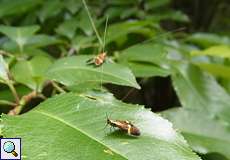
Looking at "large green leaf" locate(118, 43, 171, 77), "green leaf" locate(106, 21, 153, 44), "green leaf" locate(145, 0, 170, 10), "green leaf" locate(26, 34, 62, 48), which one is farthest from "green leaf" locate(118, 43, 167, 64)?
"green leaf" locate(145, 0, 170, 10)

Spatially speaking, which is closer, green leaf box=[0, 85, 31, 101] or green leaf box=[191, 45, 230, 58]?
green leaf box=[0, 85, 31, 101]

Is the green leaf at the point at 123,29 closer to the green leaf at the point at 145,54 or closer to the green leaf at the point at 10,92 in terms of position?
the green leaf at the point at 145,54

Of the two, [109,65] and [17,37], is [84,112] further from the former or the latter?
[17,37]

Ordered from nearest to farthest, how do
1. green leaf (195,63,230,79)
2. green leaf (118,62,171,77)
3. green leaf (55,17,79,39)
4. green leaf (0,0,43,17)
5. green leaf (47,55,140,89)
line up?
1. green leaf (47,55,140,89)
2. green leaf (118,62,171,77)
3. green leaf (195,63,230,79)
4. green leaf (55,17,79,39)
5. green leaf (0,0,43,17)

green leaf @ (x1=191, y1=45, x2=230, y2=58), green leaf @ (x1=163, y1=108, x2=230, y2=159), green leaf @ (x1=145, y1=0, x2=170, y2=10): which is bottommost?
green leaf @ (x1=163, y1=108, x2=230, y2=159)

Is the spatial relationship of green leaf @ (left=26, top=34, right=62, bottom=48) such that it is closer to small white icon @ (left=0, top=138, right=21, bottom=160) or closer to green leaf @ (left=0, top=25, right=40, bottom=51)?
green leaf @ (left=0, top=25, right=40, bottom=51)

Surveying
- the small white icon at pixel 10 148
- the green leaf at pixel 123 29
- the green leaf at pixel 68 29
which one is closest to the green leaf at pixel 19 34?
the green leaf at pixel 68 29

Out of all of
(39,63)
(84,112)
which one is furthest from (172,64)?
(84,112)

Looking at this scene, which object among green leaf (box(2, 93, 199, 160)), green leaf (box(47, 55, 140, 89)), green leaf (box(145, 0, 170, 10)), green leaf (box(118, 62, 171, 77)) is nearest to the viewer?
green leaf (box(2, 93, 199, 160))
